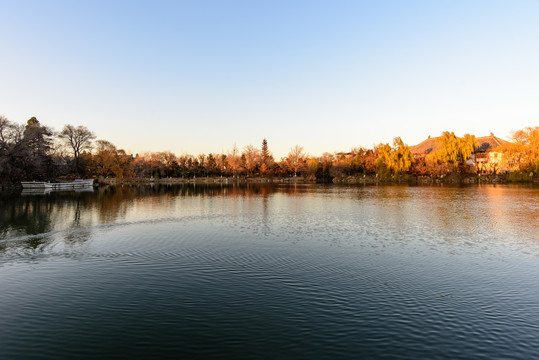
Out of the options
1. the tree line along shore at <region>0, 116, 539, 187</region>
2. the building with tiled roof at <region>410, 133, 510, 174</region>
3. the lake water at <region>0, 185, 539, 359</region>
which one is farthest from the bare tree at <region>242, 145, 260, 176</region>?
the lake water at <region>0, 185, 539, 359</region>

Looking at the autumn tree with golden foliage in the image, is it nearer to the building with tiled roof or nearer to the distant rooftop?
the building with tiled roof

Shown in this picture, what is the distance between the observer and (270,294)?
8.53 m

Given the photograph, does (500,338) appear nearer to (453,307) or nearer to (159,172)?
(453,307)

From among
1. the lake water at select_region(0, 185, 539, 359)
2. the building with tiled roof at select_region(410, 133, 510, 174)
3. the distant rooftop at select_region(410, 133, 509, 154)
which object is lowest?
the lake water at select_region(0, 185, 539, 359)

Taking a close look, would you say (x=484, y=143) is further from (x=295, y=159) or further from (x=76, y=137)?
(x=76, y=137)

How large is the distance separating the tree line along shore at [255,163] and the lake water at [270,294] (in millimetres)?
52062

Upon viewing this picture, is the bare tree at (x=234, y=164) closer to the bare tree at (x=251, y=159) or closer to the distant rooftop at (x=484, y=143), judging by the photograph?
the bare tree at (x=251, y=159)

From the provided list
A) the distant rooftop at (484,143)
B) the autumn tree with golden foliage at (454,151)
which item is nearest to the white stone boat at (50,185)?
the autumn tree with golden foliage at (454,151)

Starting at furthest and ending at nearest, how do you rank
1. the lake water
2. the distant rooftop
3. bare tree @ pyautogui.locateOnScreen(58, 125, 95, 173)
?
the distant rooftop < bare tree @ pyautogui.locateOnScreen(58, 125, 95, 173) < the lake water

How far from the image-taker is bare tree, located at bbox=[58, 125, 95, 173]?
7188 centimetres

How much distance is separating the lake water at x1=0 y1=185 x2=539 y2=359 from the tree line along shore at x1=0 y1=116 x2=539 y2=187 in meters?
52.1

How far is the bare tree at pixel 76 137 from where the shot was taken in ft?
236

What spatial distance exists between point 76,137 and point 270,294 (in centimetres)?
7827

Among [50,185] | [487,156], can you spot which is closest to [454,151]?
[487,156]
